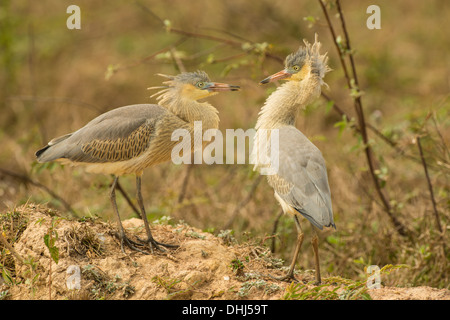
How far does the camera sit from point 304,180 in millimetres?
4879

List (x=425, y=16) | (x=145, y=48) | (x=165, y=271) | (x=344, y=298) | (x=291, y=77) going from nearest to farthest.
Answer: (x=344, y=298), (x=165, y=271), (x=291, y=77), (x=145, y=48), (x=425, y=16)

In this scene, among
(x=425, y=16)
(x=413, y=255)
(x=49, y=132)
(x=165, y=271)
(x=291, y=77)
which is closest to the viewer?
(x=165, y=271)

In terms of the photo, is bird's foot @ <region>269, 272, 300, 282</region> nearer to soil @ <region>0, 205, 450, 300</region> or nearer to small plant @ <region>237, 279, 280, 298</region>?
soil @ <region>0, 205, 450, 300</region>

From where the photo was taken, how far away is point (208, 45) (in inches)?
555

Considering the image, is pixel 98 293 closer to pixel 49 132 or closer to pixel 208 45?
pixel 49 132

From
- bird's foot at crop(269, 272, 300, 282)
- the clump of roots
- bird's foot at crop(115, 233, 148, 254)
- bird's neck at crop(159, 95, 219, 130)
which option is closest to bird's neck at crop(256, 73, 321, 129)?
bird's neck at crop(159, 95, 219, 130)

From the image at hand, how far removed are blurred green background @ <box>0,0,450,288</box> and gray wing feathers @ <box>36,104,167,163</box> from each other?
0.64m

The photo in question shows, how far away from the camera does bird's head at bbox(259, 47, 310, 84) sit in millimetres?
5570

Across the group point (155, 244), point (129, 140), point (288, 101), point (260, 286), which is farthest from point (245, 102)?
point (260, 286)

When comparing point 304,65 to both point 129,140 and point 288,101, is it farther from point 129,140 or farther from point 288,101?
point 129,140

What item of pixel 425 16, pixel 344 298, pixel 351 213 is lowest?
pixel 344 298

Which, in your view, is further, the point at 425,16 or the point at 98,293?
the point at 425,16

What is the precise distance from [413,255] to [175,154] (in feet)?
9.61

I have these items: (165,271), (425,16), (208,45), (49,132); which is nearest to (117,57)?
(208,45)
